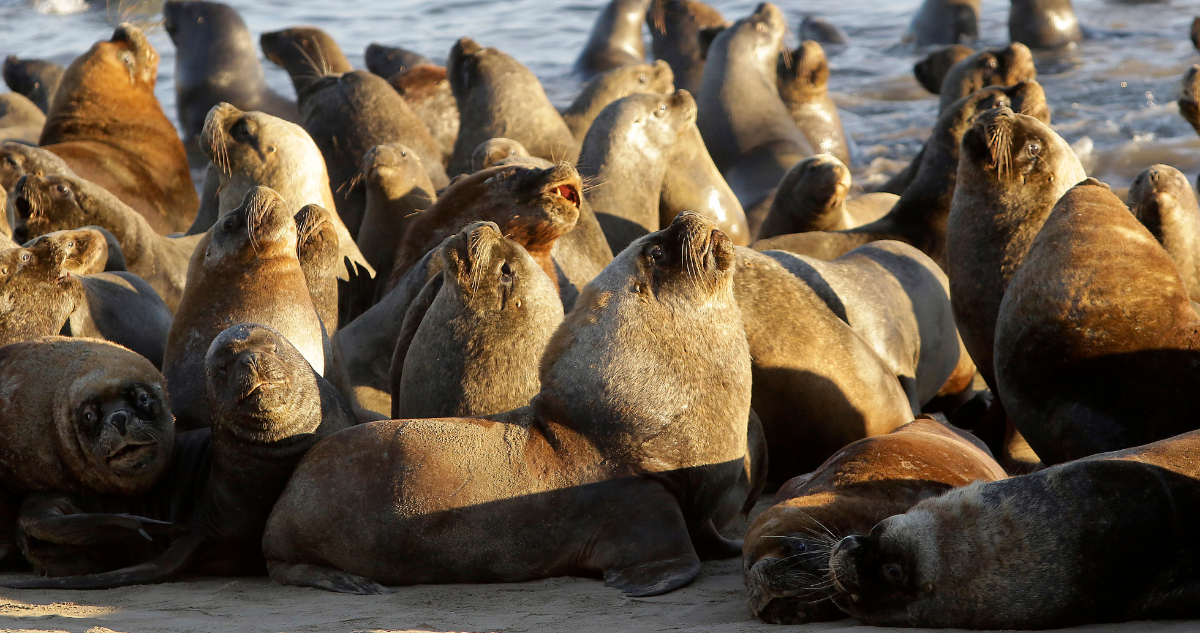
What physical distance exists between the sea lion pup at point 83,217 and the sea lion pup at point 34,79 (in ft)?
27.9

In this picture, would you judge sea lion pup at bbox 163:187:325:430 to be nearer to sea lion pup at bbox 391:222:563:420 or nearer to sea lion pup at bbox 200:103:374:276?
sea lion pup at bbox 391:222:563:420

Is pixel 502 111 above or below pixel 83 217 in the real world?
below

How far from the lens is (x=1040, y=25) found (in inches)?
741

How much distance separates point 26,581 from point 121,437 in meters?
A: 0.52

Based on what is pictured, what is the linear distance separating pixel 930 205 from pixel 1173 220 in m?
1.84

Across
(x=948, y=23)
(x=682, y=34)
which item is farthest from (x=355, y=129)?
(x=948, y=23)

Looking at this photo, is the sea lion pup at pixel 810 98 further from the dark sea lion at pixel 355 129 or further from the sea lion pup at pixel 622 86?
the dark sea lion at pixel 355 129

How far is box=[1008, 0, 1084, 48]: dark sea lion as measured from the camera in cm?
1875

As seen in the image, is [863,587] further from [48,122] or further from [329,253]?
[48,122]

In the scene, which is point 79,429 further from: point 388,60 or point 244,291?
point 388,60

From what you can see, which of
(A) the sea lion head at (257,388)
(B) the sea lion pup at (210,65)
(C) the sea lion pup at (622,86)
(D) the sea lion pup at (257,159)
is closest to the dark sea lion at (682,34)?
(C) the sea lion pup at (622,86)

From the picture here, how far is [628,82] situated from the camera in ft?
34.9

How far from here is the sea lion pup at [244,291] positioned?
484 cm

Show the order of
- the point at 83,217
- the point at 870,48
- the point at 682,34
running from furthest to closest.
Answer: the point at 870,48, the point at 682,34, the point at 83,217
